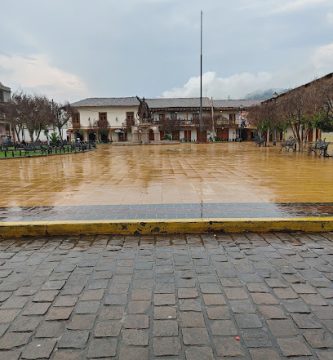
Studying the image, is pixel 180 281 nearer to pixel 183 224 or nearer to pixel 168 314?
pixel 168 314

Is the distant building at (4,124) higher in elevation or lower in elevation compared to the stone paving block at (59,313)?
higher

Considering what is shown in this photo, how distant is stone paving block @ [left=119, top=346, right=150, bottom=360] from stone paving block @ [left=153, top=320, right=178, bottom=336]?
211mm

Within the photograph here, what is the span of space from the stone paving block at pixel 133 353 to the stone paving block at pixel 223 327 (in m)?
0.54

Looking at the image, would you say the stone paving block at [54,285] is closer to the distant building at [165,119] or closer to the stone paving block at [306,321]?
the stone paving block at [306,321]

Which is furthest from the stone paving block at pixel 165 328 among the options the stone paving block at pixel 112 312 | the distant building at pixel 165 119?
the distant building at pixel 165 119

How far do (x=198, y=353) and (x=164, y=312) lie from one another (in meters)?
0.58

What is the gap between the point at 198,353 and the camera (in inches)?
89.4

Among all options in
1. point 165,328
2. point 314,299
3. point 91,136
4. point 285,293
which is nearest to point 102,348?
point 165,328

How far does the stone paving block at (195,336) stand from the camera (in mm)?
2391

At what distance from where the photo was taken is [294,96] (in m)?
21.2

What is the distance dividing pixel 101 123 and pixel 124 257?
55670mm

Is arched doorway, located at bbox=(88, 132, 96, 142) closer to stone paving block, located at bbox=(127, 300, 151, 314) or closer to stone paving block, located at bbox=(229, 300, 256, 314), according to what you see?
stone paving block, located at bbox=(127, 300, 151, 314)

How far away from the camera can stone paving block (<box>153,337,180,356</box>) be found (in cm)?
229

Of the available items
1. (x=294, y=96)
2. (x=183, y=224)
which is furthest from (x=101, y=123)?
(x=183, y=224)
